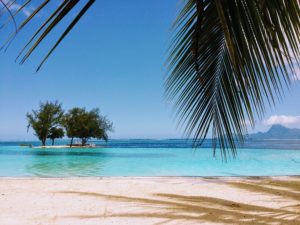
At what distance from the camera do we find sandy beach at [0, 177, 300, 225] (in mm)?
2482

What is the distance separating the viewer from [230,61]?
1314 mm

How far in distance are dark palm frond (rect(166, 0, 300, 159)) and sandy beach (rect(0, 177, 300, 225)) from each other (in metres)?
1.10

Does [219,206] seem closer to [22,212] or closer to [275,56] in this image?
[22,212]

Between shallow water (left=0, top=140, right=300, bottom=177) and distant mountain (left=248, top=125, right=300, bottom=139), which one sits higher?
distant mountain (left=248, top=125, right=300, bottom=139)

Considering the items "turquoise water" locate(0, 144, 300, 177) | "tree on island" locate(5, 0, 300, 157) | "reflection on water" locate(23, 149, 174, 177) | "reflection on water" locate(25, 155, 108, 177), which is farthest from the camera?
"turquoise water" locate(0, 144, 300, 177)

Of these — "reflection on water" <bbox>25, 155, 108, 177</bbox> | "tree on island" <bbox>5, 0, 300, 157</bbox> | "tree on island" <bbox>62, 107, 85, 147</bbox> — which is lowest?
"reflection on water" <bbox>25, 155, 108, 177</bbox>

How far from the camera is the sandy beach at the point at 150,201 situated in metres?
2.48

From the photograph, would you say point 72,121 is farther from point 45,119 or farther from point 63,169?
point 63,169

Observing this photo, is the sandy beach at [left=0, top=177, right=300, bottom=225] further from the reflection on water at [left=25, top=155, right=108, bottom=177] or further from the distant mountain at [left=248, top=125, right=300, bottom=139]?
the distant mountain at [left=248, top=125, right=300, bottom=139]

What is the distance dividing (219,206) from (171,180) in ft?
4.95

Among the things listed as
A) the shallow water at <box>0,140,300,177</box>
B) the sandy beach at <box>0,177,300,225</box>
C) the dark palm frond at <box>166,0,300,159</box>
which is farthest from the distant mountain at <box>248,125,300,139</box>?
the dark palm frond at <box>166,0,300,159</box>

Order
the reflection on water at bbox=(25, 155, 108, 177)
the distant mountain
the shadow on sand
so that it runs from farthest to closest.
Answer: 1. the distant mountain
2. the reflection on water at bbox=(25, 155, 108, 177)
3. the shadow on sand

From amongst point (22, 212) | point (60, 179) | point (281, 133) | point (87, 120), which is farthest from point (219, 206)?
point (281, 133)

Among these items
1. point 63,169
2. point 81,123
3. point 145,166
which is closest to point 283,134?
point 81,123
